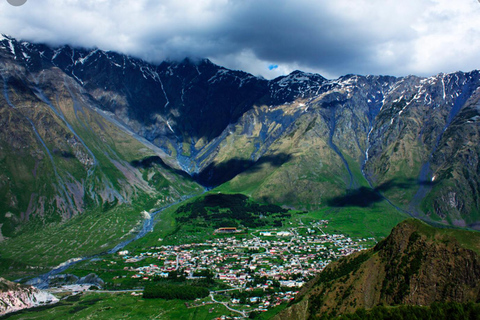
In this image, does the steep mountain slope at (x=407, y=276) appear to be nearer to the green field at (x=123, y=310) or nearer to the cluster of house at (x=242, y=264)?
the green field at (x=123, y=310)

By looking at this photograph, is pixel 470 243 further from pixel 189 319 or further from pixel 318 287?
pixel 189 319

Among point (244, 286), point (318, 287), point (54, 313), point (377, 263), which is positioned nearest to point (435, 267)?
point (377, 263)

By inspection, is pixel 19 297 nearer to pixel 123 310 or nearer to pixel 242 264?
pixel 123 310

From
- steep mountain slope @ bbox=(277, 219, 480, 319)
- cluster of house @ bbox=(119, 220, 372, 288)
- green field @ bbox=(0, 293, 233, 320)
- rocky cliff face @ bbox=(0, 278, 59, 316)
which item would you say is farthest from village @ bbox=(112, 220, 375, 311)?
rocky cliff face @ bbox=(0, 278, 59, 316)

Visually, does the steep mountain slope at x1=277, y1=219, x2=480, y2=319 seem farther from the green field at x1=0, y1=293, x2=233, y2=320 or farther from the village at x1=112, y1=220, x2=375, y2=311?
the green field at x1=0, y1=293, x2=233, y2=320

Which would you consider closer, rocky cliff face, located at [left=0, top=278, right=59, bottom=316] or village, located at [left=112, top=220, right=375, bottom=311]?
rocky cliff face, located at [left=0, top=278, right=59, bottom=316]

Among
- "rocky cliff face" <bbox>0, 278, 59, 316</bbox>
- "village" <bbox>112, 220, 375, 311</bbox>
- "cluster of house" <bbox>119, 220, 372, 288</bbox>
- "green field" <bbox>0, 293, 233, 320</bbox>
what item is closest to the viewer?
"green field" <bbox>0, 293, 233, 320</bbox>
